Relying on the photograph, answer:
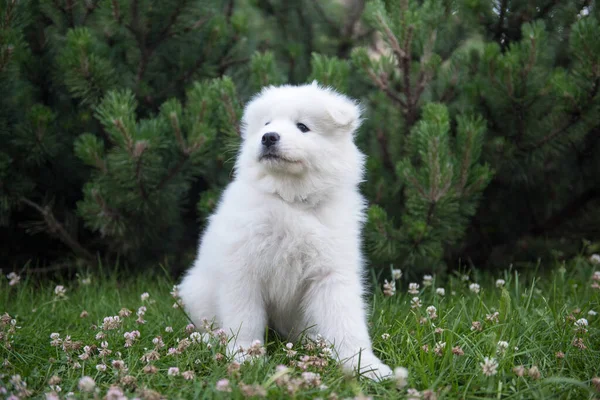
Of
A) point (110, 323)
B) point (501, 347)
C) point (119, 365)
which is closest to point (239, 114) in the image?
point (110, 323)

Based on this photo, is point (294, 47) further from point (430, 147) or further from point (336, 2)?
point (430, 147)

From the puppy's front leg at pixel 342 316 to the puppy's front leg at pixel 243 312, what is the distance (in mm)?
269

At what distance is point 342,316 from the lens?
295 cm

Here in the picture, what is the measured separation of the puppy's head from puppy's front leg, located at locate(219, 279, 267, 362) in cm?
58

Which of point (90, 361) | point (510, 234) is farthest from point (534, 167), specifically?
point (90, 361)

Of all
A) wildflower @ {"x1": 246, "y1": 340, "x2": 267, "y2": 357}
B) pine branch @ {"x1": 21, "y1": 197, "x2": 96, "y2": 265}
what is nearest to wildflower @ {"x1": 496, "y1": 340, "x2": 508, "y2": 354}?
wildflower @ {"x1": 246, "y1": 340, "x2": 267, "y2": 357}

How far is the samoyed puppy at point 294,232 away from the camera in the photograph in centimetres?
298

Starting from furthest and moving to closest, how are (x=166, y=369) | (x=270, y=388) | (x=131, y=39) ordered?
(x=131, y=39) → (x=166, y=369) → (x=270, y=388)

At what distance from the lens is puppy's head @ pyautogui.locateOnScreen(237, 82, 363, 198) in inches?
118

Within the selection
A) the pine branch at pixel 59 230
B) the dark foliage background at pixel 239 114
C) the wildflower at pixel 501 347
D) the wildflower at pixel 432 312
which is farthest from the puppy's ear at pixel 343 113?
the pine branch at pixel 59 230

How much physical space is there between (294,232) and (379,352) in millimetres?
728

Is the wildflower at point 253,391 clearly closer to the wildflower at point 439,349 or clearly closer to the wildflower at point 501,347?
the wildflower at point 439,349

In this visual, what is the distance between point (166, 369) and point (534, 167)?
3083 millimetres

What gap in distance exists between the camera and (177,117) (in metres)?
4.06
